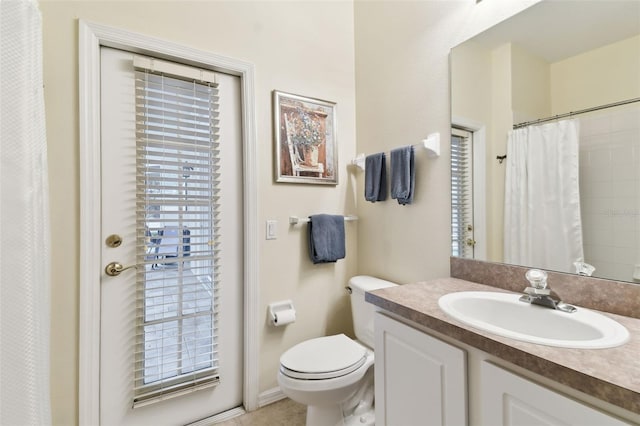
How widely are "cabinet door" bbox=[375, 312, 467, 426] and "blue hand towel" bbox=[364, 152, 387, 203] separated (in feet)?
2.81

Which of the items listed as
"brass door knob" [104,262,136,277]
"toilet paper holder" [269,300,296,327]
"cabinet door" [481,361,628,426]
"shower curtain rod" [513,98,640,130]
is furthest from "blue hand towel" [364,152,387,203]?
"brass door knob" [104,262,136,277]

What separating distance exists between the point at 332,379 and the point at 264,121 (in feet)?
4.74

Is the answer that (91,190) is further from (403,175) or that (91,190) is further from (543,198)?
(543,198)

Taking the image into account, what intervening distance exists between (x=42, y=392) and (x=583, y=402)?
1.21 metres

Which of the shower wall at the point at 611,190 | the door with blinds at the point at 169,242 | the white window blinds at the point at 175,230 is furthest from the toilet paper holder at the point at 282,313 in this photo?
the shower wall at the point at 611,190

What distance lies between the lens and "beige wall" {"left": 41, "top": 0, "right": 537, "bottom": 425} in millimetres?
1232

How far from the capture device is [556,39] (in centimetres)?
107

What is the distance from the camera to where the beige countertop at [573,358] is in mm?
541

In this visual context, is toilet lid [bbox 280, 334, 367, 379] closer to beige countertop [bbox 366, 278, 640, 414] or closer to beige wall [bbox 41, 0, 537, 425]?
beige wall [bbox 41, 0, 537, 425]

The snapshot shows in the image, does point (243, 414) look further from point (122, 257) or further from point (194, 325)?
point (122, 257)

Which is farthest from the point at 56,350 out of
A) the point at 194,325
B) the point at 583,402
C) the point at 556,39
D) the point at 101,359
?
the point at 556,39

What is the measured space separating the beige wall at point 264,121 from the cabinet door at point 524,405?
47.9 inches

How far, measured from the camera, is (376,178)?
179cm

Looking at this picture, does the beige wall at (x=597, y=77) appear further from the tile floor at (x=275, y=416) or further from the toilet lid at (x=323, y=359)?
the tile floor at (x=275, y=416)
